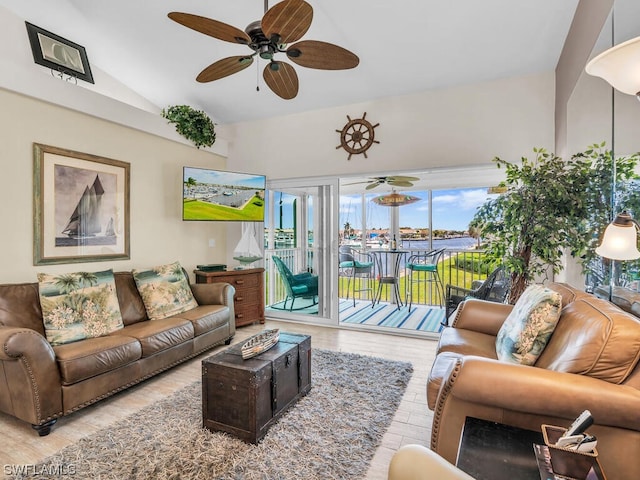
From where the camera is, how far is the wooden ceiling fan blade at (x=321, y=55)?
6.81 feet

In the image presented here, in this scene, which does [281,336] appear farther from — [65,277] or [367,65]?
[367,65]

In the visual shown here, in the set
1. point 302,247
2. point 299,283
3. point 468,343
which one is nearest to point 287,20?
point 468,343

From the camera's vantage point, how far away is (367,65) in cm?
361

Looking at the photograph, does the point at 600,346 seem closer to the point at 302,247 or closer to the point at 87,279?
the point at 87,279

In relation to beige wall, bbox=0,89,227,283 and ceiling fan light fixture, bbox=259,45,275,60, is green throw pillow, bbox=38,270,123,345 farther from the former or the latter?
ceiling fan light fixture, bbox=259,45,275,60

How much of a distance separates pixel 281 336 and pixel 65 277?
1856mm

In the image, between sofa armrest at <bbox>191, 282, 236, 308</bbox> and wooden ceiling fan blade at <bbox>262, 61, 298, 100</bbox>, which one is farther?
sofa armrest at <bbox>191, 282, 236, 308</bbox>

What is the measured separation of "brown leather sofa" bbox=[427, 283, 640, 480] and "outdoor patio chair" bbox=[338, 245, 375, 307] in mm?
4242

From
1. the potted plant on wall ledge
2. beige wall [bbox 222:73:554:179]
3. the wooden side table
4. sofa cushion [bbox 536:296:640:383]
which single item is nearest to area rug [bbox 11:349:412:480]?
sofa cushion [bbox 536:296:640:383]

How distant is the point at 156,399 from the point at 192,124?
126 inches

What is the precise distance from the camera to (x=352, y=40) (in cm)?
326

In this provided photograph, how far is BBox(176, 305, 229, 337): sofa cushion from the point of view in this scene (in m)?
3.30

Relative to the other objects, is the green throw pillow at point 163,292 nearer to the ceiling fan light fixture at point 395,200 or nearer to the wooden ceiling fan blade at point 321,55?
the wooden ceiling fan blade at point 321,55

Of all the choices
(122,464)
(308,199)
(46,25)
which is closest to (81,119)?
(46,25)
